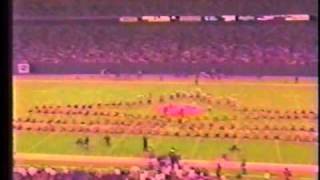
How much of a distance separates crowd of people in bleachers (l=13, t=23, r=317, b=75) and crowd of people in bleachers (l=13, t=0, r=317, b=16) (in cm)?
6

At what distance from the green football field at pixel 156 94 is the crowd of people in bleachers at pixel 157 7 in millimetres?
283

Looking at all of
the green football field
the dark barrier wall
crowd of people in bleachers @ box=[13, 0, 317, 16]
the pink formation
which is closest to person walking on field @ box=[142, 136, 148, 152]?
the green football field

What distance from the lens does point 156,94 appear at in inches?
81.2

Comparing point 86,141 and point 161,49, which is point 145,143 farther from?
point 161,49

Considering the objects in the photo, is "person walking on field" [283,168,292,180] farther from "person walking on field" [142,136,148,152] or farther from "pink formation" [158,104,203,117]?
"person walking on field" [142,136,148,152]

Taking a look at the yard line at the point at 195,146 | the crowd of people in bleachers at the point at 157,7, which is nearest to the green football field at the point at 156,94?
the yard line at the point at 195,146

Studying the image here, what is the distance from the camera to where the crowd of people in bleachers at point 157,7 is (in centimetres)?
173

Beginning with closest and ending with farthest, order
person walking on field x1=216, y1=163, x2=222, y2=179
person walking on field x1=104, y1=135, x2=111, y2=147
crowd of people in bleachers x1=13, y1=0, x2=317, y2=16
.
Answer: crowd of people in bleachers x1=13, y1=0, x2=317, y2=16, person walking on field x1=216, y1=163, x2=222, y2=179, person walking on field x1=104, y1=135, x2=111, y2=147

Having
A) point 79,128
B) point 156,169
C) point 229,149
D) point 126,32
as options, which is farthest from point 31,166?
point 229,149

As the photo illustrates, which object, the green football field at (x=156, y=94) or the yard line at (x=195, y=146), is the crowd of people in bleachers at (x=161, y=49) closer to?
the green football field at (x=156, y=94)

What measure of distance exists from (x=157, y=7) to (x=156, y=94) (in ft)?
1.37

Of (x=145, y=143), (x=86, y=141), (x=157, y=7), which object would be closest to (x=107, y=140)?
(x=86, y=141)

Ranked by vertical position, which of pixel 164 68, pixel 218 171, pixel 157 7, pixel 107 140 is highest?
pixel 157 7

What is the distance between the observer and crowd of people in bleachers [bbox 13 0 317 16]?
1.73m
